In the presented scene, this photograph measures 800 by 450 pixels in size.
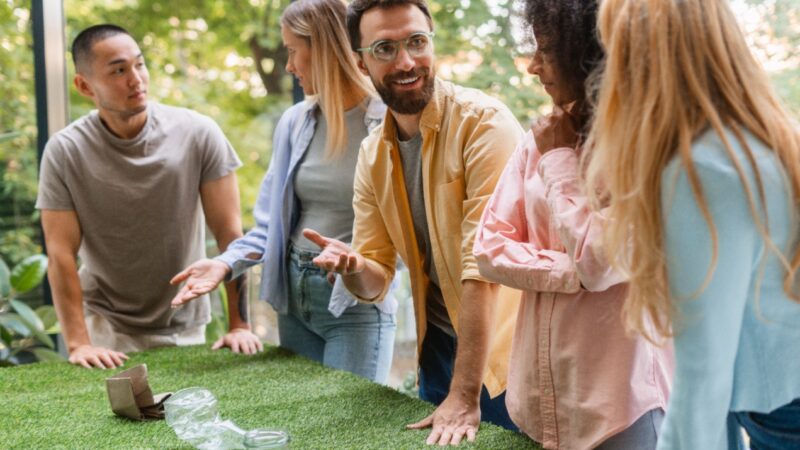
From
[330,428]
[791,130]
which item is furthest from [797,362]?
[330,428]

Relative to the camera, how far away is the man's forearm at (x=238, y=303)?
2.84 m

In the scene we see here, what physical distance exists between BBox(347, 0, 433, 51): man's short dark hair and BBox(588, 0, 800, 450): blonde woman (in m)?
0.99

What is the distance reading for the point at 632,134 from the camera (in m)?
1.10

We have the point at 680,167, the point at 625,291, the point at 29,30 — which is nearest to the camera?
the point at 680,167

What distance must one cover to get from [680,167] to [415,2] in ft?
3.89

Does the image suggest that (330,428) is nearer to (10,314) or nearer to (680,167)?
(680,167)

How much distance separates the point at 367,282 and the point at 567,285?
733 millimetres

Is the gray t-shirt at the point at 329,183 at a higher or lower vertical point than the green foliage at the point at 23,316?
higher

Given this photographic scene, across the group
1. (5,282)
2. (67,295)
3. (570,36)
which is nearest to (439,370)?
(570,36)

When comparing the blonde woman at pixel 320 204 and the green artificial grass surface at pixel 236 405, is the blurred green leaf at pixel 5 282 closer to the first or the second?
the green artificial grass surface at pixel 236 405

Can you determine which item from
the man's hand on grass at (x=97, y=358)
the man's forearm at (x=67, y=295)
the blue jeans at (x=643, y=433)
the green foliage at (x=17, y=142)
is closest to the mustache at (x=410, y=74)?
the blue jeans at (x=643, y=433)

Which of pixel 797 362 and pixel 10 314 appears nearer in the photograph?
pixel 797 362

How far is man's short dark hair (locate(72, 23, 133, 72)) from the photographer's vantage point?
2.82m

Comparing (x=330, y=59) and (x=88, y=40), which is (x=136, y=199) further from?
(x=330, y=59)
